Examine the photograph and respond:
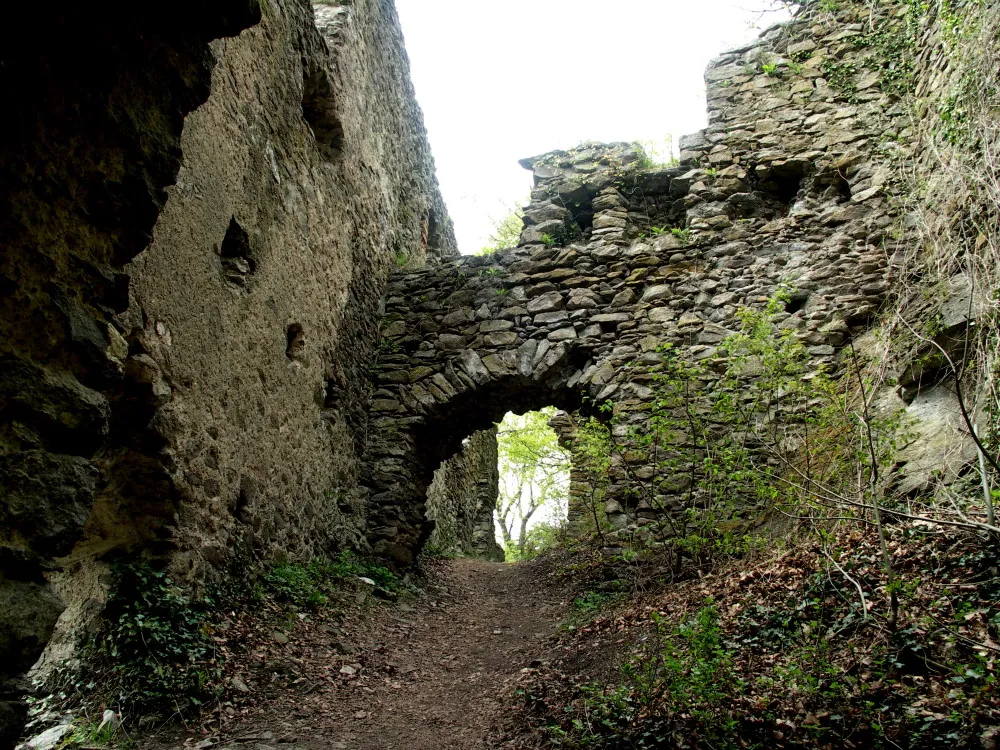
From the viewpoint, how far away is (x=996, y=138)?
4.51 metres

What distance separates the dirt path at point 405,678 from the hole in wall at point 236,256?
2.76 meters

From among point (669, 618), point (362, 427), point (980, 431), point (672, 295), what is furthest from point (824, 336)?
point (362, 427)

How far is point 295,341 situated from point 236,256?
3.89 feet

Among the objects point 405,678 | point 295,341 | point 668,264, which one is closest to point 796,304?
point 668,264

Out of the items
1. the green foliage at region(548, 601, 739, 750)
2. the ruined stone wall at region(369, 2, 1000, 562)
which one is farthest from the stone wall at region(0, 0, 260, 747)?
the ruined stone wall at region(369, 2, 1000, 562)

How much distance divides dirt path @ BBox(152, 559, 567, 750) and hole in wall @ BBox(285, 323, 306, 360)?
2.46 meters

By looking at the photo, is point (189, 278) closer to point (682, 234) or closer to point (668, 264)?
point (668, 264)

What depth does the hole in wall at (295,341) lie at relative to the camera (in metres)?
5.87

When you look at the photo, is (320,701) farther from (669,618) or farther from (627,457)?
(627,457)

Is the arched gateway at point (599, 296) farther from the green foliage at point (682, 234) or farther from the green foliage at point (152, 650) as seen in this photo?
the green foliage at point (152, 650)

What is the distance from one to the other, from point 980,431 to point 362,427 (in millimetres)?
5793

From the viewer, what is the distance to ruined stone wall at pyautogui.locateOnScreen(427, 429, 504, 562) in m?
10.5

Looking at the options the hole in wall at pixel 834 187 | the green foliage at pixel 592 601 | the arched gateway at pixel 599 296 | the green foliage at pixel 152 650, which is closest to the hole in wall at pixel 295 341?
the arched gateway at pixel 599 296

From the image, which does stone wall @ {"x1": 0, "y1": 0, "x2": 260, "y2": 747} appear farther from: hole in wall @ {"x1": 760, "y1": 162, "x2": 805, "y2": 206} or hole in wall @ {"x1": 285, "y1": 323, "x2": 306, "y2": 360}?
hole in wall @ {"x1": 760, "y1": 162, "x2": 805, "y2": 206}
